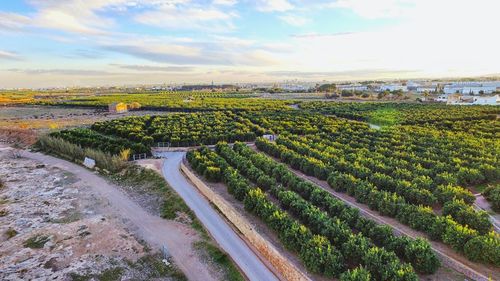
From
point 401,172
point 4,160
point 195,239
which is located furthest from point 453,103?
point 4,160

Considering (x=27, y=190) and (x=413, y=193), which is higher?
(x=413, y=193)

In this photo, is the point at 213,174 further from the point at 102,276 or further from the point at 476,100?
the point at 476,100

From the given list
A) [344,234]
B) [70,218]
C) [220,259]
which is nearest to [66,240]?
[70,218]

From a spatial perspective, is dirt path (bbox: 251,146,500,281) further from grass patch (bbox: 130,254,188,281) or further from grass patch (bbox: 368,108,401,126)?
grass patch (bbox: 368,108,401,126)

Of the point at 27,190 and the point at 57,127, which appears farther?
the point at 57,127

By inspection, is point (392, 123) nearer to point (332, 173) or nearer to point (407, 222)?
point (332, 173)
